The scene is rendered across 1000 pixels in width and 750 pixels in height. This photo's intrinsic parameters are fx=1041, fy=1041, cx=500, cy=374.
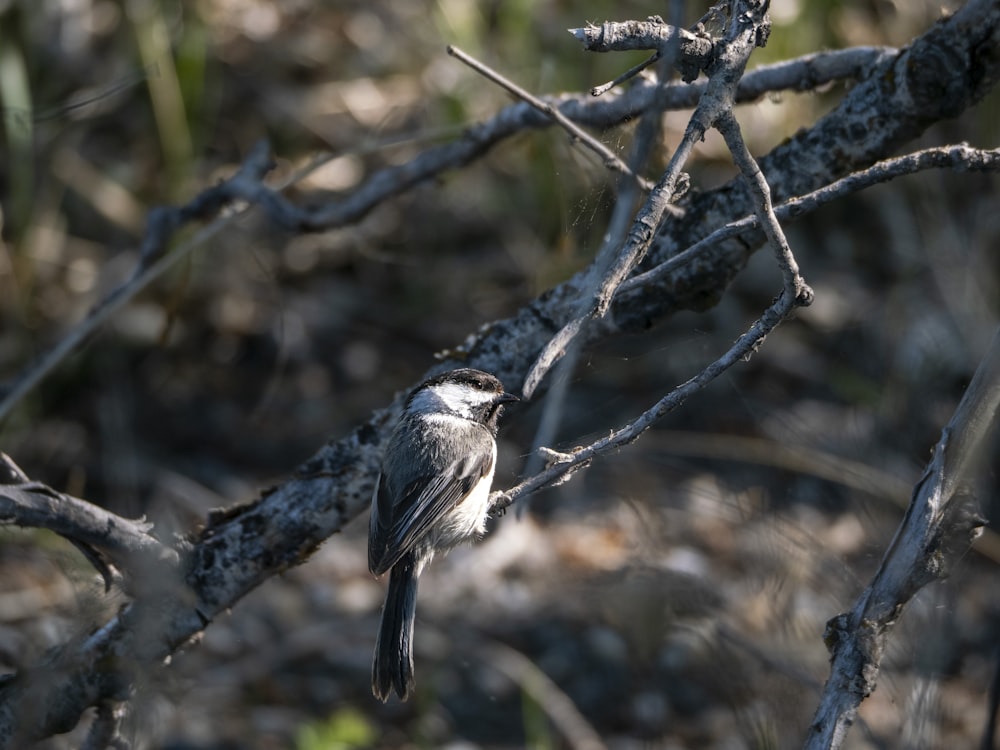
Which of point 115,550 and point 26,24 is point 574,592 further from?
point 26,24

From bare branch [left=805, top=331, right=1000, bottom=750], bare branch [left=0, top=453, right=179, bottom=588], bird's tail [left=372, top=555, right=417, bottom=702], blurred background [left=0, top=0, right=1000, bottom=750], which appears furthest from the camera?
blurred background [left=0, top=0, right=1000, bottom=750]

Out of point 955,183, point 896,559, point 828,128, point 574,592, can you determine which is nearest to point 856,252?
point 955,183

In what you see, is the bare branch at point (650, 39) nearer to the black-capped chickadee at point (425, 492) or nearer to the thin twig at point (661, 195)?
the thin twig at point (661, 195)

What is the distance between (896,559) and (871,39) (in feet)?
15.4

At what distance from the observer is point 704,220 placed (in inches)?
92.4

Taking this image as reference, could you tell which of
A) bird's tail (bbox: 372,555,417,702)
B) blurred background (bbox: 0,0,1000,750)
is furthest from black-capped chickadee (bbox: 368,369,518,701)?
blurred background (bbox: 0,0,1000,750)

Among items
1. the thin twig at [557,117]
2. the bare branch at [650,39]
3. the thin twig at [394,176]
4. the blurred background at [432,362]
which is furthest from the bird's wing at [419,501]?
the bare branch at [650,39]

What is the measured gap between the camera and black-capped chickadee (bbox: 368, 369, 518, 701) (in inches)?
108

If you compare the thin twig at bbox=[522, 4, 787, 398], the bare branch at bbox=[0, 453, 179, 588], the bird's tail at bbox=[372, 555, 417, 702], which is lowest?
the bird's tail at bbox=[372, 555, 417, 702]

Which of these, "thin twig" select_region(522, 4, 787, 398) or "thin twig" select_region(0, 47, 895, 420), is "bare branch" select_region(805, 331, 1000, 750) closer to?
"thin twig" select_region(522, 4, 787, 398)

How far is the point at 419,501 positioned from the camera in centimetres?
293

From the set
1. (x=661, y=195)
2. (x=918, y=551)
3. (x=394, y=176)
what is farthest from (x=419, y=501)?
(x=661, y=195)

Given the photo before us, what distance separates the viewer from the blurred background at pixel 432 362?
400 cm

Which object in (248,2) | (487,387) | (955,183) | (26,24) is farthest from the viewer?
(248,2)
